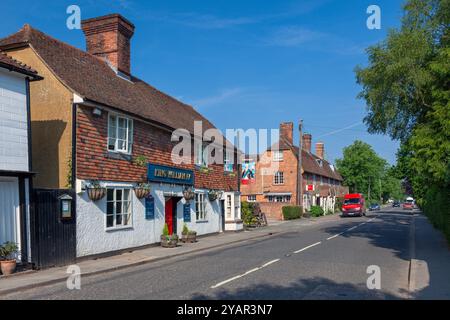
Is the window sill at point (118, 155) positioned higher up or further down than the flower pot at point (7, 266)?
higher up

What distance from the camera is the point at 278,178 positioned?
54.2 meters

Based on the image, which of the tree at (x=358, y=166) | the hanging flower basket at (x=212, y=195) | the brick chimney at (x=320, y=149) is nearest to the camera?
the hanging flower basket at (x=212, y=195)

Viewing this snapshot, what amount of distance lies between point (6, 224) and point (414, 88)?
1506 cm

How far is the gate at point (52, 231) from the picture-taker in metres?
13.3

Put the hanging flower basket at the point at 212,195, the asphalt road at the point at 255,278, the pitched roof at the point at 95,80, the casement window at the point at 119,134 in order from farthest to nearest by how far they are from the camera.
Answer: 1. the hanging flower basket at the point at 212,195
2. the casement window at the point at 119,134
3. the pitched roof at the point at 95,80
4. the asphalt road at the point at 255,278

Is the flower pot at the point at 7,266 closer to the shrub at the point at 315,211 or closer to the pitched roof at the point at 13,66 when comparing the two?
the pitched roof at the point at 13,66

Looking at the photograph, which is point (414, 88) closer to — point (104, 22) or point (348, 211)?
point (104, 22)

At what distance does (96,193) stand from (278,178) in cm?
4008

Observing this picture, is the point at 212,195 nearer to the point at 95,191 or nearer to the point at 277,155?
the point at 95,191

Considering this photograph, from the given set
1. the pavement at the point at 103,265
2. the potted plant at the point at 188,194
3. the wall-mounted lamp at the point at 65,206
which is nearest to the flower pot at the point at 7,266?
the pavement at the point at 103,265

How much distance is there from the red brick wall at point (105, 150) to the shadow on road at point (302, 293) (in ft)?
25.1

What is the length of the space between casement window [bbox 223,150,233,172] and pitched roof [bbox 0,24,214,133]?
4807 mm

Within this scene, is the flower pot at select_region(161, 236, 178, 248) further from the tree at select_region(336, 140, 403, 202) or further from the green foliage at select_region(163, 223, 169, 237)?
the tree at select_region(336, 140, 403, 202)

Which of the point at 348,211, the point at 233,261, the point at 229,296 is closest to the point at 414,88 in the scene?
the point at 233,261
